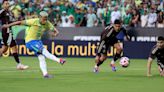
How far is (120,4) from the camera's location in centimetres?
3014

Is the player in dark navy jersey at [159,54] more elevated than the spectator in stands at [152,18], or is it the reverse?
the player in dark navy jersey at [159,54]

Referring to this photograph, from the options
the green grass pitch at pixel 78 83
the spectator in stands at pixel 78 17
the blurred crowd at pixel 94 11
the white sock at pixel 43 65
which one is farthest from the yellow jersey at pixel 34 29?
the spectator in stands at pixel 78 17

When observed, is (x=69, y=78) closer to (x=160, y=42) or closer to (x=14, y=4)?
(x=160, y=42)

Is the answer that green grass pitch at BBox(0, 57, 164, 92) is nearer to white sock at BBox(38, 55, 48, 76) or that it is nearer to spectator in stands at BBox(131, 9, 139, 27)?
white sock at BBox(38, 55, 48, 76)

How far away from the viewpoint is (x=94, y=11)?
30.2 metres

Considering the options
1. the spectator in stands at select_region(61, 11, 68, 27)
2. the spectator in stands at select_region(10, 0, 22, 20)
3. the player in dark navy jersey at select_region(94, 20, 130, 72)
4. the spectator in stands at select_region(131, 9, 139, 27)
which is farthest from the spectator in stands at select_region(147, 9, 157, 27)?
the player in dark navy jersey at select_region(94, 20, 130, 72)

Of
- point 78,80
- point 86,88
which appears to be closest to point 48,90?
point 86,88

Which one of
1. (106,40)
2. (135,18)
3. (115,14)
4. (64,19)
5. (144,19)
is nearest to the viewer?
(106,40)

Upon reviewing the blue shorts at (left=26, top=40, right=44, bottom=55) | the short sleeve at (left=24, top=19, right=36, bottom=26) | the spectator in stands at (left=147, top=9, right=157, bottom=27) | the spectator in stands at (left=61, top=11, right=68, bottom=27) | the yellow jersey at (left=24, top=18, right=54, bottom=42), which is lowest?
the spectator in stands at (left=61, top=11, right=68, bottom=27)

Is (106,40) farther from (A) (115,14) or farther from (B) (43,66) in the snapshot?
(A) (115,14)

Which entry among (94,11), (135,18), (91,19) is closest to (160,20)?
(135,18)

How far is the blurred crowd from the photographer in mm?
28984

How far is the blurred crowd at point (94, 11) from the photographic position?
2898 centimetres

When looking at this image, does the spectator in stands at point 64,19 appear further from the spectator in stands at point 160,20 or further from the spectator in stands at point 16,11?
the spectator in stands at point 160,20
